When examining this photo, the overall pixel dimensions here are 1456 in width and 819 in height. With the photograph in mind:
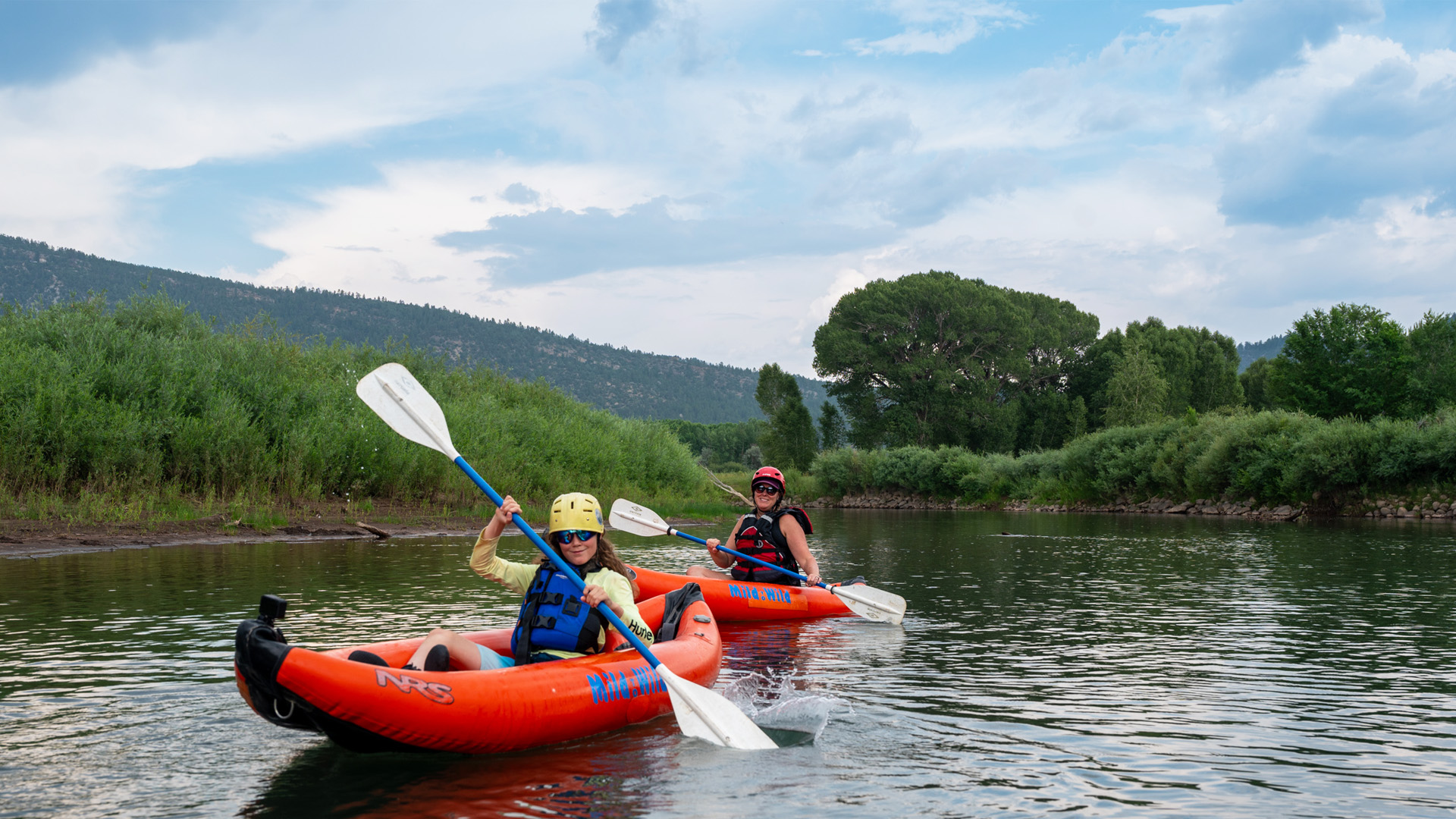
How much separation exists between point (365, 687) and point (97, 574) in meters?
9.08

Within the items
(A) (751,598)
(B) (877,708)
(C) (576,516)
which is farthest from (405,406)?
(A) (751,598)

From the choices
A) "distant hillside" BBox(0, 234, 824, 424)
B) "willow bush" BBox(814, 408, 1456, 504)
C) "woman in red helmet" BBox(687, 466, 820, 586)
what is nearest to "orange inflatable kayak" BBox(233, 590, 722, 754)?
"woman in red helmet" BBox(687, 466, 820, 586)

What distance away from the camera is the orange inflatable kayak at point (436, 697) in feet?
15.3

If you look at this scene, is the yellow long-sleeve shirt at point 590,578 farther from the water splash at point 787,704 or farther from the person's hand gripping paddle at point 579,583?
the water splash at point 787,704

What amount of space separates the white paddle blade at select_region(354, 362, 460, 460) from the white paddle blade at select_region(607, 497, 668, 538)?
4317 mm

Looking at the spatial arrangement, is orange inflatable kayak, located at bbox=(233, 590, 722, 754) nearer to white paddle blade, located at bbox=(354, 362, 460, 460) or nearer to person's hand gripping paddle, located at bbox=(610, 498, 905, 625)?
white paddle blade, located at bbox=(354, 362, 460, 460)

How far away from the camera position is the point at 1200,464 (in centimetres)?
3403

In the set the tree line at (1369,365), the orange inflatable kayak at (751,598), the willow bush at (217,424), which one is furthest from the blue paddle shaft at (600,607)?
the tree line at (1369,365)

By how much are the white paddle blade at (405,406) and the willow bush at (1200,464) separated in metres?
28.3

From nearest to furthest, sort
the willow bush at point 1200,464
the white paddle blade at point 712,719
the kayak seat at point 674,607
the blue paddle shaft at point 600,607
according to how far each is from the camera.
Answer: the white paddle blade at point 712,719 → the blue paddle shaft at point 600,607 → the kayak seat at point 674,607 → the willow bush at point 1200,464

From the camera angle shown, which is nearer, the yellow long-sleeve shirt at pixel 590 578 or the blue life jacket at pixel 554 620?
the blue life jacket at pixel 554 620

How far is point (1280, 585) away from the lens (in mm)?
12547

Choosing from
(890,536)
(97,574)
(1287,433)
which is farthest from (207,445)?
(1287,433)

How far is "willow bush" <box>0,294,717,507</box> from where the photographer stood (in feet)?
55.0
